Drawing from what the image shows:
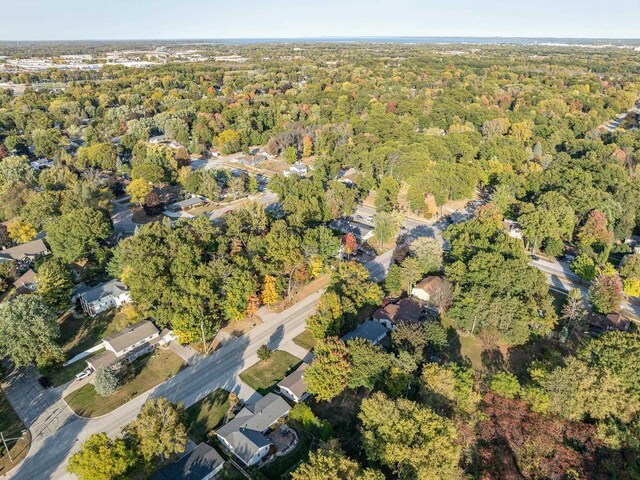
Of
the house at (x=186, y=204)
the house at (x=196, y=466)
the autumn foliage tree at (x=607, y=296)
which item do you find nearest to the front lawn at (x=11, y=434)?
the house at (x=196, y=466)

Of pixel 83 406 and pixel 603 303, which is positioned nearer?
pixel 83 406

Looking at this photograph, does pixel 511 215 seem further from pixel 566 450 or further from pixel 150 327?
pixel 150 327

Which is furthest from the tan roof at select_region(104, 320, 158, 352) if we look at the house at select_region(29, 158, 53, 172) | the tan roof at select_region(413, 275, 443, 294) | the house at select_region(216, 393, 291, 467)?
the house at select_region(29, 158, 53, 172)

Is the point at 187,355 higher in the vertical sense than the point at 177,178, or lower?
lower

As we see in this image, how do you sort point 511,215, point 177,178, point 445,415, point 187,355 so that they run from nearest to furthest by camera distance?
point 445,415, point 187,355, point 511,215, point 177,178

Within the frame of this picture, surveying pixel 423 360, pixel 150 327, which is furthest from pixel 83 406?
pixel 423 360

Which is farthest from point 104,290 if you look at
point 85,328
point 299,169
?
point 299,169

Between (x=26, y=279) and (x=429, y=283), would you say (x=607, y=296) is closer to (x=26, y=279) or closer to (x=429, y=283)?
(x=429, y=283)

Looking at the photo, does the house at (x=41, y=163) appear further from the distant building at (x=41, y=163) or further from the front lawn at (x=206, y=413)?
the front lawn at (x=206, y=413)
